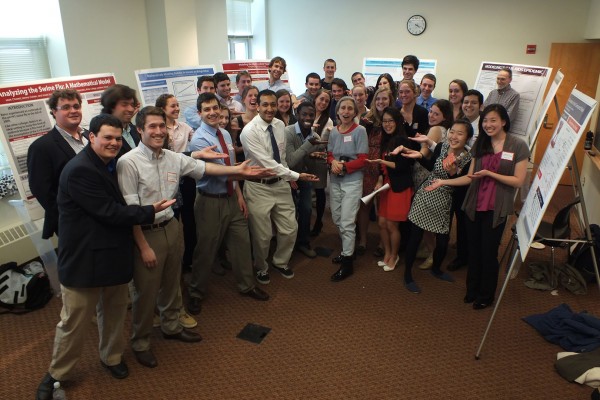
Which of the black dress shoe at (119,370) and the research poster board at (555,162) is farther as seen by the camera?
the black dress shoe at (119,370)

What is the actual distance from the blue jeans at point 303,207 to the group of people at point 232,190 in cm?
1

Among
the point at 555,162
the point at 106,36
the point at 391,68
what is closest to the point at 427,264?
the point at 555,162

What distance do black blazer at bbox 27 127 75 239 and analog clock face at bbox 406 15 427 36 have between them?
6.23 m

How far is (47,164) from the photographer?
2549 mm

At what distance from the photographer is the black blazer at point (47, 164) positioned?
2537 mm

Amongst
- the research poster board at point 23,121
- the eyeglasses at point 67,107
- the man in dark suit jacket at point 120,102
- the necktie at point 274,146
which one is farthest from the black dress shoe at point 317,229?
the eyeglasses at point 67,107

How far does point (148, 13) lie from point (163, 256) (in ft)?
12.8

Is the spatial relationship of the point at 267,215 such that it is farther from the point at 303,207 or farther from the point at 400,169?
the point at 400,169

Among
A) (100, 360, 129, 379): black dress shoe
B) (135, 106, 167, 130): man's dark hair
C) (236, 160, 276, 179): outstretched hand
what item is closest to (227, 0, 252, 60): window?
(236, 160, 276, 179): outstretched hand

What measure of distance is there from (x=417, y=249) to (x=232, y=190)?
1646mm

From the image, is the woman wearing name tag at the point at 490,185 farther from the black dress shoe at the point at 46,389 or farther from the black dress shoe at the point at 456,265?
the black dress shoe at the point at 46,389

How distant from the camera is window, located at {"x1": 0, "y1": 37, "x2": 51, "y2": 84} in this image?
13.1 ft

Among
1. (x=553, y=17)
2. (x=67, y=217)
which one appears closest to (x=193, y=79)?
(x=67, y=217)

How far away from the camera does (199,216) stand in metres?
3.08
